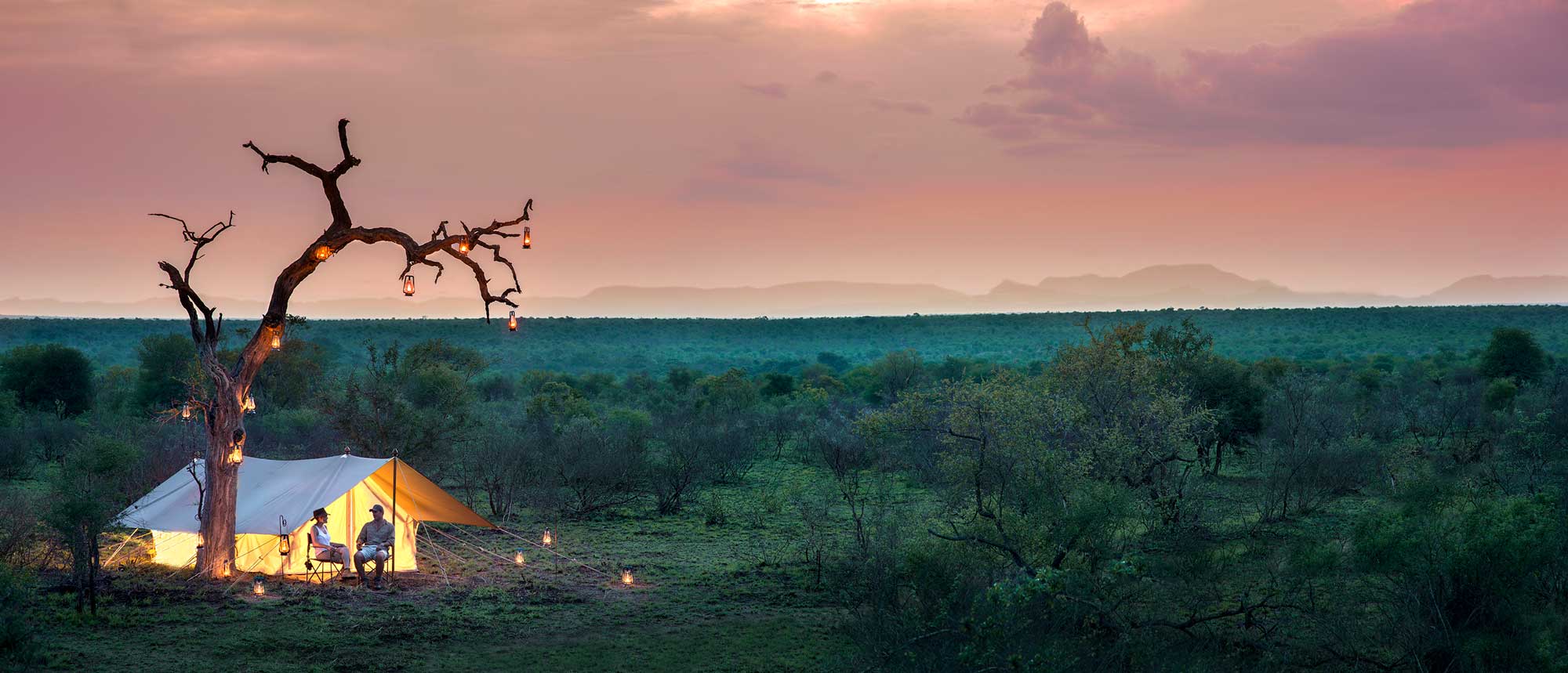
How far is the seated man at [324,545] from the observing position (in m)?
14.7

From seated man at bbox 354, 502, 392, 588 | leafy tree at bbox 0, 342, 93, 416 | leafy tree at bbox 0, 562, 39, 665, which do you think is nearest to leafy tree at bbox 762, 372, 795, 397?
leafy tree at bbox 0, 342, 93, 416

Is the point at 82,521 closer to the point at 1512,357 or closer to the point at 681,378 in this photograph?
the point at 681,378

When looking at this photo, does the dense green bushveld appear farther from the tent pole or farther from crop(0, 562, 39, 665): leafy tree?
the tent pole

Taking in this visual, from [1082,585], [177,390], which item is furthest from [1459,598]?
[177,390]

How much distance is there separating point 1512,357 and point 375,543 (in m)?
41.9

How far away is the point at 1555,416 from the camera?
24.8m

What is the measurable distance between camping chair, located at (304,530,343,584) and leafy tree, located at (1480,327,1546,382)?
40.9 meters

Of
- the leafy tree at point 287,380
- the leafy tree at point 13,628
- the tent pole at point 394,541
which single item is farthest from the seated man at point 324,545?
the leafy tree at point 287,380

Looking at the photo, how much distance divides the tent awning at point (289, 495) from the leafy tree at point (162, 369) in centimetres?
2372

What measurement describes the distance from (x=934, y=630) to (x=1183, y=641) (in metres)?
2.61

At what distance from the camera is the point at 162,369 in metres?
41.5

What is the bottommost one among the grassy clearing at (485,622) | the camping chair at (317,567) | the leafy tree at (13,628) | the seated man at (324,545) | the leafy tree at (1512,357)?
the grassy clearing at (485,622)

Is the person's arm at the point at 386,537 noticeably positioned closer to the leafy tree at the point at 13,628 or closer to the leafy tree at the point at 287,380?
the leafy tree at the point at 13,628

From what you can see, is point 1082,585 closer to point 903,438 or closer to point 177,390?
point 903,438
